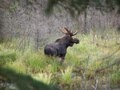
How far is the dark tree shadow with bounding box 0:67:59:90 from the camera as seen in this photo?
1.39 metres

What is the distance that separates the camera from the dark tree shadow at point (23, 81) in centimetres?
139

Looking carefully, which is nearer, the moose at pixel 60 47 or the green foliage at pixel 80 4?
the green foliage at pixel 80 4

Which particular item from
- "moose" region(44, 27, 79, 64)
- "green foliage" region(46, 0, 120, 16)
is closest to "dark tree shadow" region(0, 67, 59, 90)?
"green foliage" region(46, 0, 120, 16)

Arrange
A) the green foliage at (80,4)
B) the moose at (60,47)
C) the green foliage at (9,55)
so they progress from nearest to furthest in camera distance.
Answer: the green foliage at (80,4) → the green foliage at (9,55) → the moose at (60,47)

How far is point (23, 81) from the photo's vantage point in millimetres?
1409

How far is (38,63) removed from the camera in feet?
31.5

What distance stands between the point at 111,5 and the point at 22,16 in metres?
13.0

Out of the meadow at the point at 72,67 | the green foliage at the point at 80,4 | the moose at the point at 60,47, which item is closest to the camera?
the green foliage at the point at 80,4

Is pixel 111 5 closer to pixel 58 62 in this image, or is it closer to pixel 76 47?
pixel 58 62

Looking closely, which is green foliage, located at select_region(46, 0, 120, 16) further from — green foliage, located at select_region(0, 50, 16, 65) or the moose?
the moose

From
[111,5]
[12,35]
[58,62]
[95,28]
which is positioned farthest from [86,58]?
[111,5]

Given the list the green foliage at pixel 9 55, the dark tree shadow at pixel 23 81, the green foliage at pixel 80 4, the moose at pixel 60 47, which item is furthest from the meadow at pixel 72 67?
the dark tree shadow at pixel 23 81

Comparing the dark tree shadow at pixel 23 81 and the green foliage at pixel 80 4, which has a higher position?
the green foliage at pixel 80 4

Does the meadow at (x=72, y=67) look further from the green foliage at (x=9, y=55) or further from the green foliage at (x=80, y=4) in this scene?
the green foliage at (x=80, y=4)
